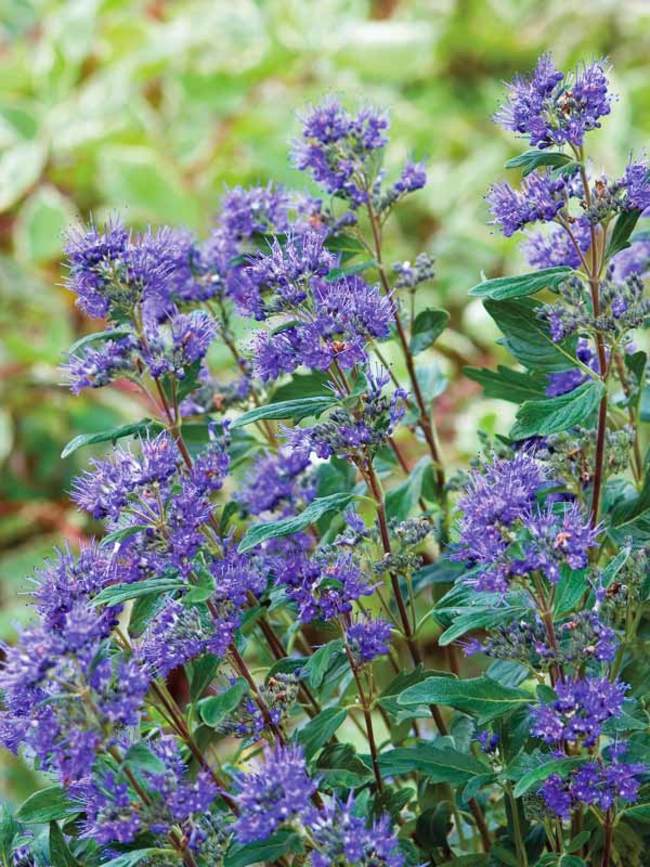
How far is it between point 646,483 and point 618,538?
53mm

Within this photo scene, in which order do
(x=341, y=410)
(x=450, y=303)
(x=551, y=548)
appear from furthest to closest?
(x=450, y=303), (x=341, y=410), (x=551, y=548)

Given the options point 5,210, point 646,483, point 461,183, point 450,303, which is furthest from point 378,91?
point 646,483

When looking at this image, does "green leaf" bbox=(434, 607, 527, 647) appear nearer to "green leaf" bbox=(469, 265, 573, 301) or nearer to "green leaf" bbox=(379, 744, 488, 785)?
"green leaf" bbox=(379, 744, 488, 785)

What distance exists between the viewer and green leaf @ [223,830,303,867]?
70cm

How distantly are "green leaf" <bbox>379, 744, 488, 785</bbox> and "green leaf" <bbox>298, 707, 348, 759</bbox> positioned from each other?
4cm

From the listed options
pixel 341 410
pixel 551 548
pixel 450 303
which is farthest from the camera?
pixel 450 303

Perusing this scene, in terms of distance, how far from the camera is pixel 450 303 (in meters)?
3.55

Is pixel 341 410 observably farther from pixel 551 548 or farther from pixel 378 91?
pixel 378 91

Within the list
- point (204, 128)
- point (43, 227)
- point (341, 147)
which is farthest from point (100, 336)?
point (204, 128)

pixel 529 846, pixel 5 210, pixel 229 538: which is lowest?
pixel 529 846

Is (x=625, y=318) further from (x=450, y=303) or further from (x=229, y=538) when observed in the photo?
(x=450, y=303)

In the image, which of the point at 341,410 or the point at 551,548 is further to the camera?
the point at 341,410

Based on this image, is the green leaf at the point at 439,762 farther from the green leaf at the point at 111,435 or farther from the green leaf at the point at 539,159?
the green leaf at the point at 539,159

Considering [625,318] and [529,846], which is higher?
[625,318]
